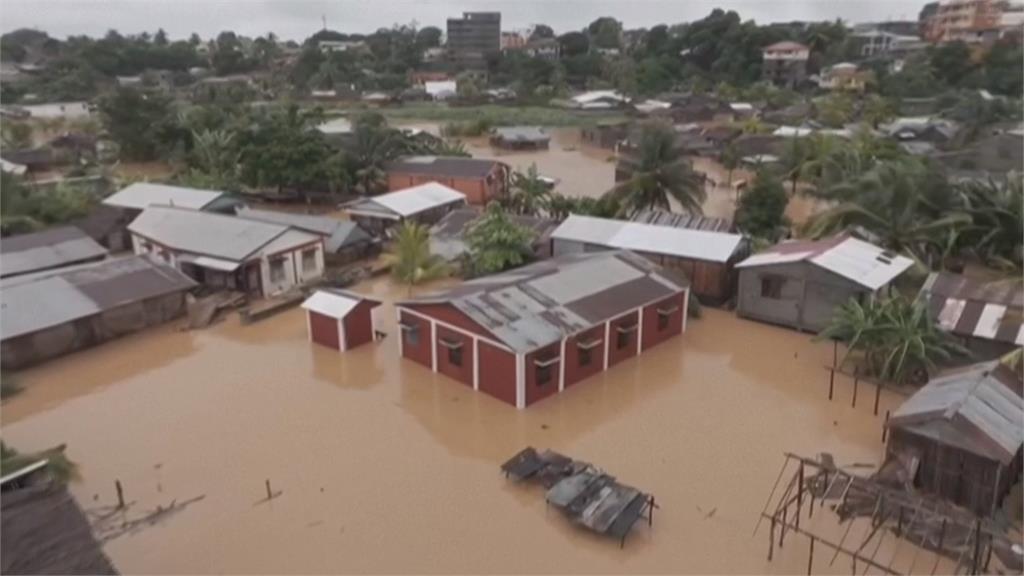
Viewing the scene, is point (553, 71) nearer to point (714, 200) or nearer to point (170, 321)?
point (714, 200)

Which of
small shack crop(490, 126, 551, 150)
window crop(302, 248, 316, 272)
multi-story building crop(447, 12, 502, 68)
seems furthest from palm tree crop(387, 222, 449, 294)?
multi-story building crop(447, 12, 502, 68)

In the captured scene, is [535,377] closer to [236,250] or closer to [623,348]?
[623,348]

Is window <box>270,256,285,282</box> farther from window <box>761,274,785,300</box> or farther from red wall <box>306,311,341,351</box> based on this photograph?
window <box>761,274,785,300</box>

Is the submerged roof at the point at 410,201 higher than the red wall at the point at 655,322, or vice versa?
the submerged roof at the point at 410,201

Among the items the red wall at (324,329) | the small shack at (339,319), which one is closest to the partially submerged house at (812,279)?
the small shack at (339,319)

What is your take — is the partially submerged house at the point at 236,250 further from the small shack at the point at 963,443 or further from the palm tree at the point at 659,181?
the small shack at the point at 963,443

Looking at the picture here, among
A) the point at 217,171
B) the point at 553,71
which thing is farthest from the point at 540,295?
the point at 553,71

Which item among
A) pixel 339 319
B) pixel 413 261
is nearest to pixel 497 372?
pixel 339 319
